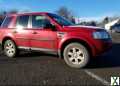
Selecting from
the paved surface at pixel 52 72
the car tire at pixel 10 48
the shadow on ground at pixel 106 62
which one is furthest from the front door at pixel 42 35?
the shadow on ground at pixel 106 62

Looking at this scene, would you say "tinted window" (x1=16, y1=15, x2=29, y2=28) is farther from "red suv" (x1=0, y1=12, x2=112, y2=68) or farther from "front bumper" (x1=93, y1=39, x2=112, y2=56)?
"front bumper" (x1=93, y1=39, x2=112, y2=56)

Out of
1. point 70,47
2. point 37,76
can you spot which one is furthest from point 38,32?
point 37,76

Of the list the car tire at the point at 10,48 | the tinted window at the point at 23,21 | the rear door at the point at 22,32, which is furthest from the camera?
the car tire at the point at 10,48

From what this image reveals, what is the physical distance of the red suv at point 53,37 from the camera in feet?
30.5

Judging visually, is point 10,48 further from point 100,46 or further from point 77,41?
point 100,46

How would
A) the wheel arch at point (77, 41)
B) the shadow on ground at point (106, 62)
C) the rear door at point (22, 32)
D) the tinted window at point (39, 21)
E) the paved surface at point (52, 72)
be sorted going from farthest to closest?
1. the rear door at point (22, 32)
2. the tinted window at point (39, 21)
3. the shadow on ground at point (106, 62)
4. the wheel arch at point (77, 41)
5. the paved surface at point (52, 72)

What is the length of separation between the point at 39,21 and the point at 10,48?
70.6 inches

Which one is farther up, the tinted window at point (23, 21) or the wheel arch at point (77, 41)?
the tinted window at point (23, 21)

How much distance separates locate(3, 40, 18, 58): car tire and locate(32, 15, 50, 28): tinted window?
1.31 m

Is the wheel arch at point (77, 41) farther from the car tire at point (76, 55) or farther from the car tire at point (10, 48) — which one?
the car tire at point (10, 48)

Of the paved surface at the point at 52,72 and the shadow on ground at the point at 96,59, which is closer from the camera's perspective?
the paved surface at the point at 52,72

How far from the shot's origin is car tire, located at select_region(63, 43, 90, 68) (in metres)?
9.29

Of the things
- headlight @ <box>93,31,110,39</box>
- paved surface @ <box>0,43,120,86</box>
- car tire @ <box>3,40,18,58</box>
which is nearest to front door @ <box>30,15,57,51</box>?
paved surface @ <box>0,43,120,86</box>

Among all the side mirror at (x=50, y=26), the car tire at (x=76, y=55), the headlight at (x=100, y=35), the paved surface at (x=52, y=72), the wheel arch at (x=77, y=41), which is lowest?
the paved surface at (x=52, y=72)
